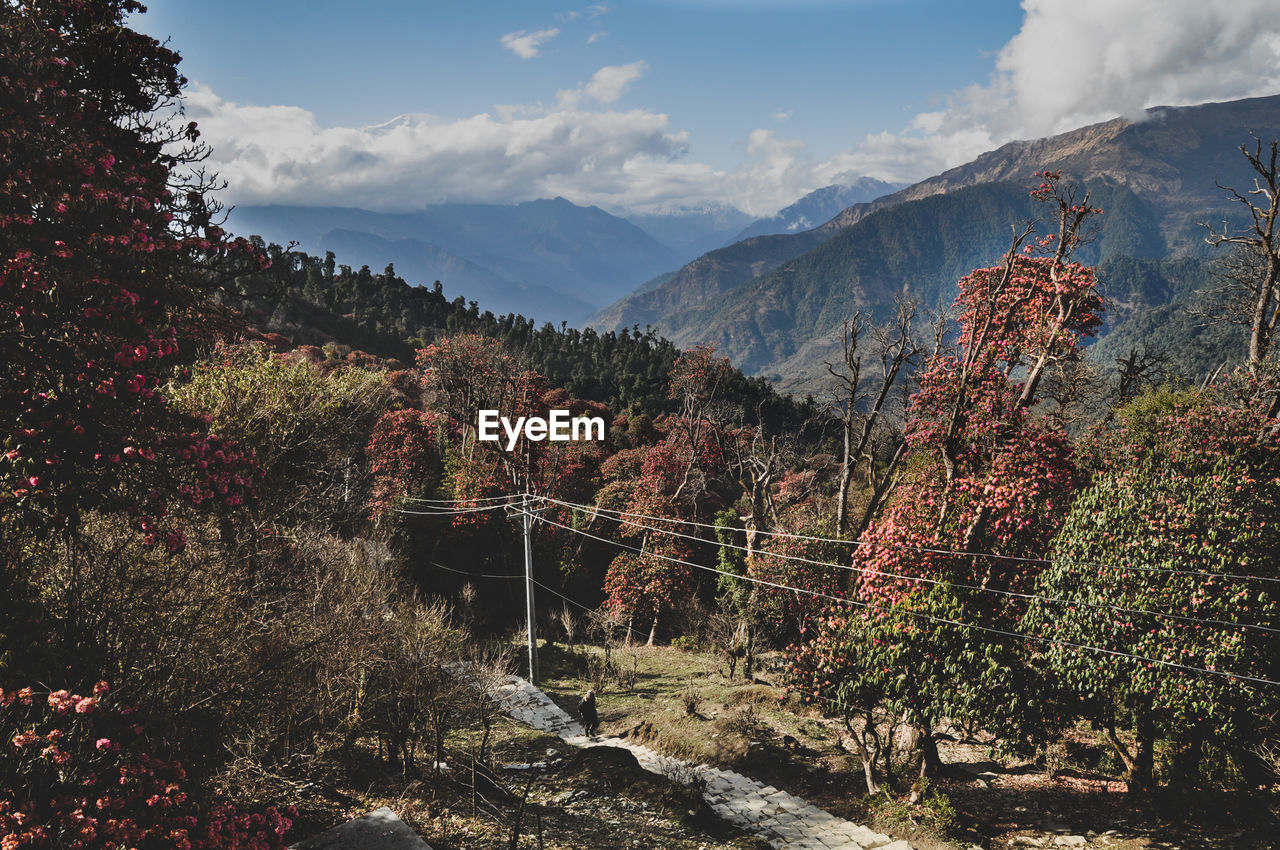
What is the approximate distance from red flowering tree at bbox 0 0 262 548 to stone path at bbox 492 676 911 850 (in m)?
8.35

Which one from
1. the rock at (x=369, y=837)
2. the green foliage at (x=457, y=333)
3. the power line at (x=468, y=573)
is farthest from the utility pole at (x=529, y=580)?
the green foliage at (x=457, y=333)

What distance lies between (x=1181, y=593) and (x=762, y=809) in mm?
8890

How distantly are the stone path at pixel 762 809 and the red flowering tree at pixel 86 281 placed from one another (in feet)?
27.4

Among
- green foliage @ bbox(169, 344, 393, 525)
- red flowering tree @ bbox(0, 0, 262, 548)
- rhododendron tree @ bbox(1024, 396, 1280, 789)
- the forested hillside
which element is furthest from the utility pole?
rhododendron tree @ bbox(1024, 396, 1280, 789)

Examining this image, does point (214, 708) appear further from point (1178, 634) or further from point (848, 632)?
point (1178, 634)

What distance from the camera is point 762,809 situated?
14.9 metres

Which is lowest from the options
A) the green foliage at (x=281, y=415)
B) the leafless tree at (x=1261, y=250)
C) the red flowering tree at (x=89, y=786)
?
the red flowering tree at (x=89, y=786)

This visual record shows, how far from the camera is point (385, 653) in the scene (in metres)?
13.5

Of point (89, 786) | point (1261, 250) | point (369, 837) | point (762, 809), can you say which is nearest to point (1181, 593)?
point (762, 809)

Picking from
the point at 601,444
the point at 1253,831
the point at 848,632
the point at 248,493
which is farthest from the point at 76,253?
the point at 601,444

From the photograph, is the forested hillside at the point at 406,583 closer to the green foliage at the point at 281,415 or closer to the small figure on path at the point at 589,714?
the green foliage at the point at 281,415

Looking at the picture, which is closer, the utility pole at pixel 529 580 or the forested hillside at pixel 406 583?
the forested hillside at pixel 406 583

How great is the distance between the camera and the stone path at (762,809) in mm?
13258

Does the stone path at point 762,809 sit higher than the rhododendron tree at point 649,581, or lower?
lower
